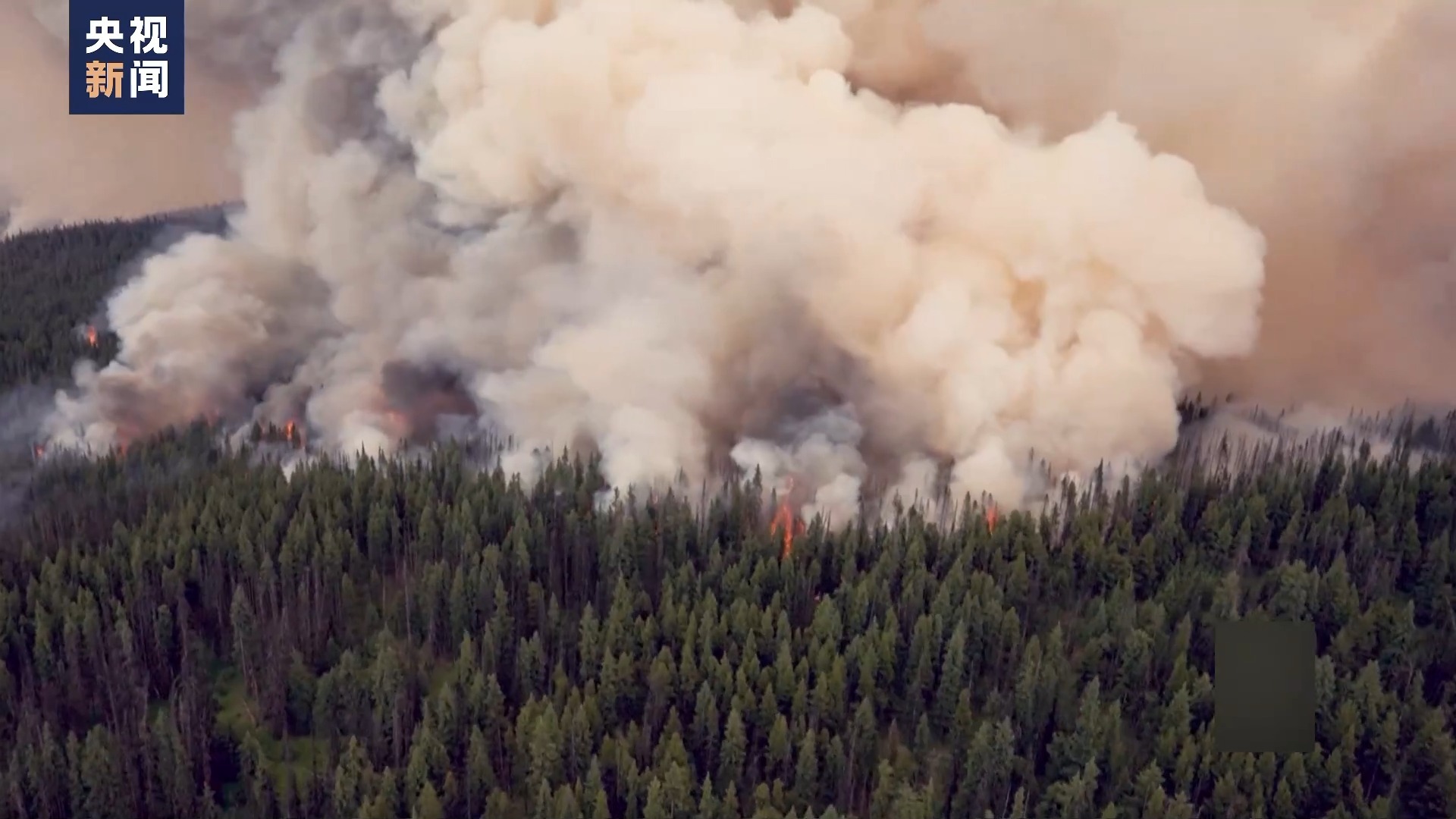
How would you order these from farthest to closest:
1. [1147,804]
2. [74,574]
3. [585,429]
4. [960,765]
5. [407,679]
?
[585,429], [74,574], [407,679], [960,765], [1147,804]

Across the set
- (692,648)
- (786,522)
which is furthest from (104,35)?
(692,648)

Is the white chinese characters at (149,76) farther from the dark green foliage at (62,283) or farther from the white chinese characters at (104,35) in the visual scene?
the dark green foliage at (62,283)

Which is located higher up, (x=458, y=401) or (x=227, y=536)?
(x=458, y=401)

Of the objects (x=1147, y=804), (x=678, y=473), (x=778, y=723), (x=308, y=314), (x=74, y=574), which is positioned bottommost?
(x=1147, y=804)

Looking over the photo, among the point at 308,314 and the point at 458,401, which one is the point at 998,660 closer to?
the point at 458,401

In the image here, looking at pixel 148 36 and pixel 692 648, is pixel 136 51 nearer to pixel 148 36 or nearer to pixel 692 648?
pixel 148 36

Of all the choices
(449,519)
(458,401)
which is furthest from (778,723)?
(458,401)

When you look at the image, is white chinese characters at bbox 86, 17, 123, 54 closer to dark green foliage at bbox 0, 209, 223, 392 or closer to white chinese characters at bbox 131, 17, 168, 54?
white chinese characters at bbox 131, 17, 168, 54
